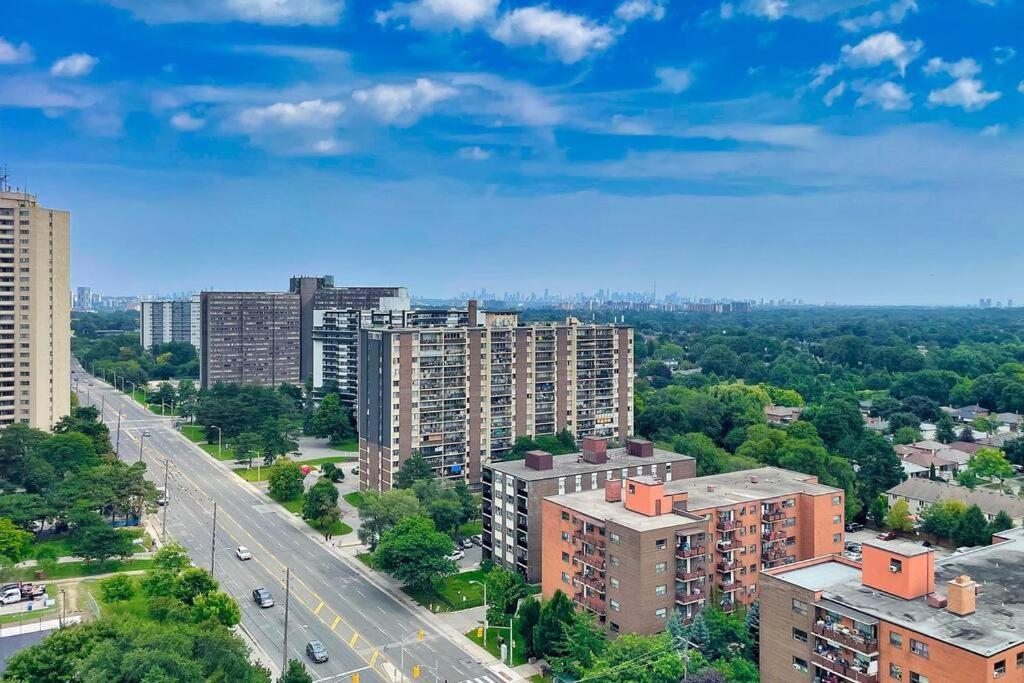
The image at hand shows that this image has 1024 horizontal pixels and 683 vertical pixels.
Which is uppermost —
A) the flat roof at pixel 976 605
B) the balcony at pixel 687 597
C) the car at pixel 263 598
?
the flat roof at pixel 976 605

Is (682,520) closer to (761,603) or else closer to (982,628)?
(761,603)

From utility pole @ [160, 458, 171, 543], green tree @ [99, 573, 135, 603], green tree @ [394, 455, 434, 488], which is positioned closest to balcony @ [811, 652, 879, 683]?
green tree @ [99, 573, 135, 603]

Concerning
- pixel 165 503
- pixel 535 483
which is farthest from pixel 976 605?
pixel 165 503

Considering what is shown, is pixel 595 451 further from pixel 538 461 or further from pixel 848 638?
pixel 848 638

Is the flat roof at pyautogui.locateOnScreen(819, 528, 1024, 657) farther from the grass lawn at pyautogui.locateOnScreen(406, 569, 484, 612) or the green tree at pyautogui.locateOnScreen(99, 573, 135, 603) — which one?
the green tree at pyautogui.locateOnScreen(99, 573, 135, 603)

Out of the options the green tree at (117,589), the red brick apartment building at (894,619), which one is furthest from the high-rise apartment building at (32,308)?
the red brick apartment building at (894,619)

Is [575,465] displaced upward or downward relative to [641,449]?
downward

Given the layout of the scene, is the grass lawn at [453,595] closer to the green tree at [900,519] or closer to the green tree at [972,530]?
the green tree at [900,519]
